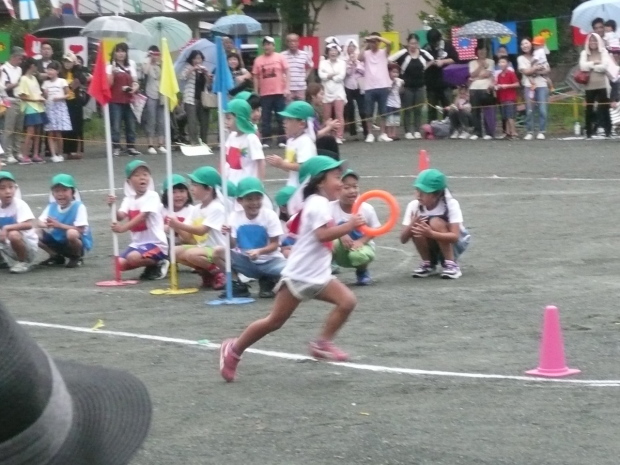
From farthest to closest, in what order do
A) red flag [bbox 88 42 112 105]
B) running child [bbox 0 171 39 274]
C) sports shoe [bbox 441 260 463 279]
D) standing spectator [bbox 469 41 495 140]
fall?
1. standing spectator [bbox 469 41 495 140]
2. running child [bbox 0 171 39 274]
3. red flag [bbox 88 42 112 105]
4. sports shoe [bbox 441 260 463 279]

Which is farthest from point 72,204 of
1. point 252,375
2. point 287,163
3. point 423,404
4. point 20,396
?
point 20,396

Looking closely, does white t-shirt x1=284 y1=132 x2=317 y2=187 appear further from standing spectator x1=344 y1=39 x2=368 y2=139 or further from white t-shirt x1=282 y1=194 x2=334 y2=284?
standing spectator x1=344 y1=39 x2=368 y2=139

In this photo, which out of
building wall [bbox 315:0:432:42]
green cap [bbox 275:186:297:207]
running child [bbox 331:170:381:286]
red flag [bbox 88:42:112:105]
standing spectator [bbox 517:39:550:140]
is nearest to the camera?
running child [bbox 331:170:381:286]

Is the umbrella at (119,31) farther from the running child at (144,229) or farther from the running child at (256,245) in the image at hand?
the running child at (256,245)

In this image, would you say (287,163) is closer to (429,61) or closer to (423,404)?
(423,404)

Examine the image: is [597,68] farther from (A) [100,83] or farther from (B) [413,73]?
(A) [100,83]

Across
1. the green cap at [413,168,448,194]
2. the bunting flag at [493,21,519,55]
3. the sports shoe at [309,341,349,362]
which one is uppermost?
the bunting flag at [493,21,519,55]

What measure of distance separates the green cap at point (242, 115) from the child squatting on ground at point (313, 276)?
431 centimetres

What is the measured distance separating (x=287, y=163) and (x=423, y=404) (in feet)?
18.1

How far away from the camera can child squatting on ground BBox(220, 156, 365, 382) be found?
7.50 m

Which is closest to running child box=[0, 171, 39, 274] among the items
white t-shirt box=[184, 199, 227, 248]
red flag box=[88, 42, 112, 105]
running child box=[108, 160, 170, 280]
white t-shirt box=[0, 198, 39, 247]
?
white t-shirt box=[0, 198, 39, 247]

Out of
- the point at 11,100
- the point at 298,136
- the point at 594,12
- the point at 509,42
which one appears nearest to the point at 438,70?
the point at 594,12

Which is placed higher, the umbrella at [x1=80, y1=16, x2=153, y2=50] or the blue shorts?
the umbrella at [x1=80, y1=16, x2=153, y2=50]

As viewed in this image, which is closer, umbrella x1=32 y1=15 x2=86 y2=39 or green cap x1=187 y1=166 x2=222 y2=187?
green cap x1=187 y1=166 x2=222 y2=187
